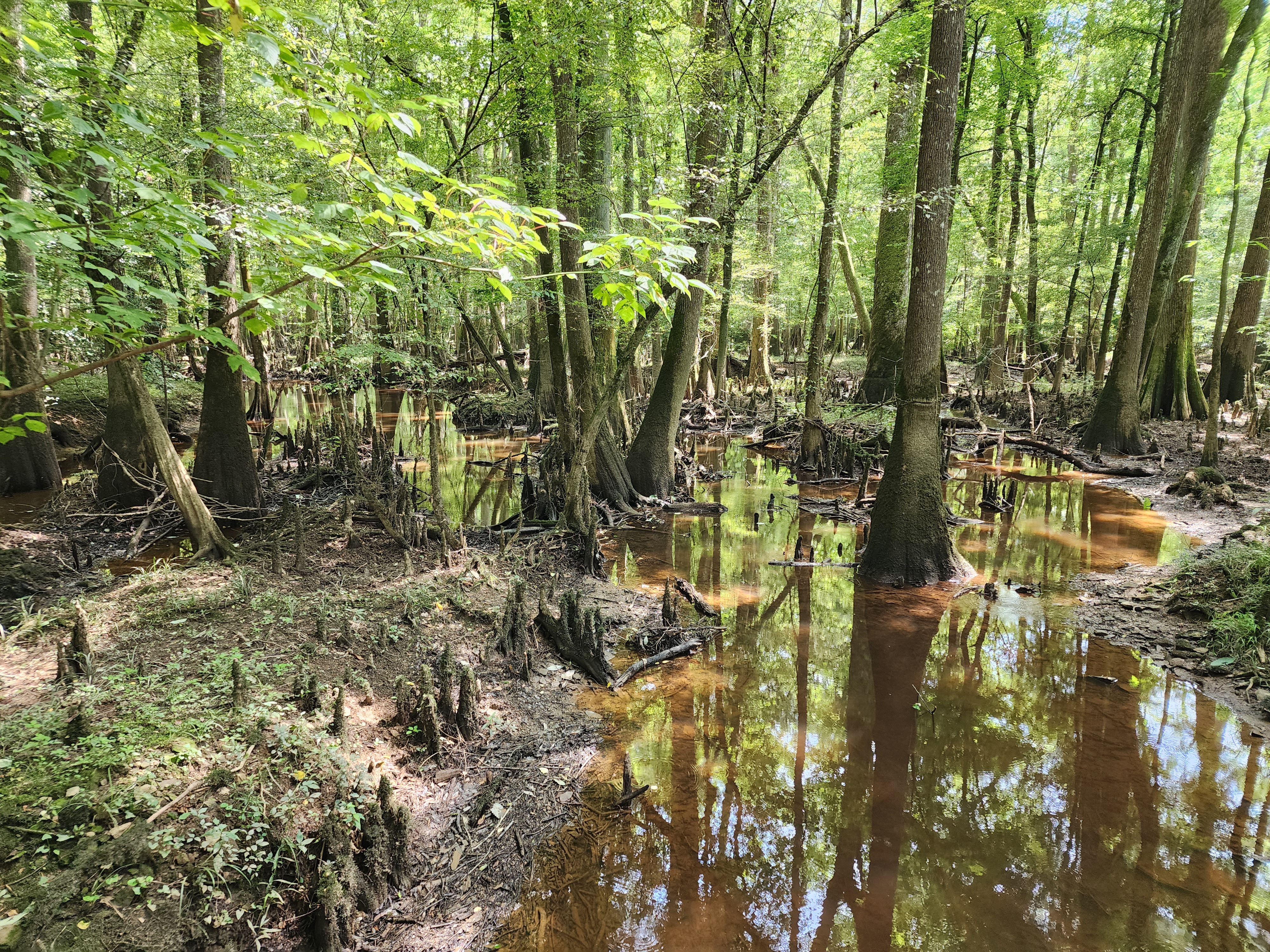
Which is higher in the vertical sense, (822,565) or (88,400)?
(88,400)

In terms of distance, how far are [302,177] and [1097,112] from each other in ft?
66.9

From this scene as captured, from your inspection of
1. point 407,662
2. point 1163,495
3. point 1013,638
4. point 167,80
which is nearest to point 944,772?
point 1013,638

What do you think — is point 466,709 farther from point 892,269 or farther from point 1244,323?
point 1244,323

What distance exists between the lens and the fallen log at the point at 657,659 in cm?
483

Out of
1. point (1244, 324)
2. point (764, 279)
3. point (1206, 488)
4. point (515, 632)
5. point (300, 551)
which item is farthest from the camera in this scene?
point (764, 279)

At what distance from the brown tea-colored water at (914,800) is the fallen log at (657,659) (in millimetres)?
130

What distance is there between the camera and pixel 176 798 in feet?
8.63

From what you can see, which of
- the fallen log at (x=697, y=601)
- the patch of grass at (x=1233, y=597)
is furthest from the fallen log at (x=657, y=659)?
the patch of grass at (x=1233, y=597)

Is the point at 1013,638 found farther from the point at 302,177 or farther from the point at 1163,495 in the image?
the point at 302,177

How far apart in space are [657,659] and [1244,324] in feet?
52.8

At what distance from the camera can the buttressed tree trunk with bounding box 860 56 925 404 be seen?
12.7m

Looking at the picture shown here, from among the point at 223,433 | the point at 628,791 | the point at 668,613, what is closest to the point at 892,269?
the point at 668,613

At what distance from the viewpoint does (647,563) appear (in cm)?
737

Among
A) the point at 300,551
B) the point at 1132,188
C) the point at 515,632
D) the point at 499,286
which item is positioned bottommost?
the point at 515,632
